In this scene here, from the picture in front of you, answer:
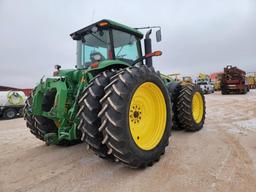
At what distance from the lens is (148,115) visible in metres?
3.32

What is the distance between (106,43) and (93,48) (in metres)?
0.37

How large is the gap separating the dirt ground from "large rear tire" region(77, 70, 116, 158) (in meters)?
0.44

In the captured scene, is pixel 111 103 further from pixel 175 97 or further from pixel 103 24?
pixel 175 97

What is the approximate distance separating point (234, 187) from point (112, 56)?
2673 mm

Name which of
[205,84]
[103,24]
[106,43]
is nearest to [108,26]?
[103,24]

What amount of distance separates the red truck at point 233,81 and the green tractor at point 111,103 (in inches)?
682

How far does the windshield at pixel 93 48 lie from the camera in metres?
3.80

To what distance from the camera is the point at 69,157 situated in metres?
3.61

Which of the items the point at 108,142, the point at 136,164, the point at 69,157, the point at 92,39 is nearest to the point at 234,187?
the point at 136,164

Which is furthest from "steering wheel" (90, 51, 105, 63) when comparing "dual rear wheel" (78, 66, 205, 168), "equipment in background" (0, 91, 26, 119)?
"equipment in background" (0, 91, 26, 119)

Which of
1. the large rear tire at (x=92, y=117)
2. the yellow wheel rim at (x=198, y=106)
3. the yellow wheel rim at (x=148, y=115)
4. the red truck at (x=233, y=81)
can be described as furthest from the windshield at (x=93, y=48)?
the red truck at (x=233, y=81)

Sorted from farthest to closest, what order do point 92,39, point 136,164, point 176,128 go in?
point 176,128, point 92,39, point 136,164

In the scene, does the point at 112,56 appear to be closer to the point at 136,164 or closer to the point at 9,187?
the point at 136,164

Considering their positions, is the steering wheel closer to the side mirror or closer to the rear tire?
the side mirror
